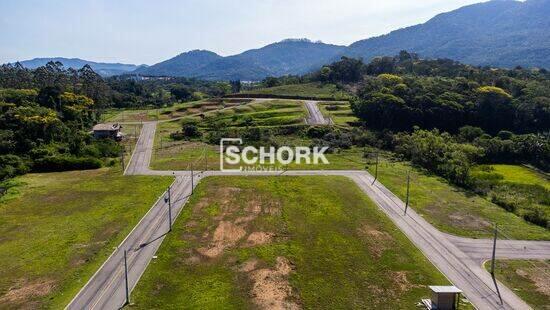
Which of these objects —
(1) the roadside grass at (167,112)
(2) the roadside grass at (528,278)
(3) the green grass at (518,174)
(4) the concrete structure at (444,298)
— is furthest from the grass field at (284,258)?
(1) the roadside grass at (167,112)

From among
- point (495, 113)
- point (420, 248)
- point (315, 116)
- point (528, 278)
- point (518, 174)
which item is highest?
point (495, 113)

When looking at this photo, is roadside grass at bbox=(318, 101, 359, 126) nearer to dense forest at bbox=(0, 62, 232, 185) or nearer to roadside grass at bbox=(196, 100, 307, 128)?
roadside grass at bbox=(196, 100, 307, 128)

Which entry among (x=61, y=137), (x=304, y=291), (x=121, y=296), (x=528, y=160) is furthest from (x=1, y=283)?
(x=528, y=160)

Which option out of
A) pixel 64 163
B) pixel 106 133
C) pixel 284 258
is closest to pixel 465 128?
pixel 284 258

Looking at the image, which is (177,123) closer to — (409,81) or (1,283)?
(409,81)

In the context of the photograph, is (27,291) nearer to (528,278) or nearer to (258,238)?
(258,238)
